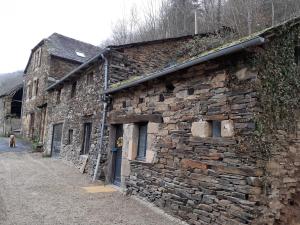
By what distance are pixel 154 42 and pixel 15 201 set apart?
6.75m

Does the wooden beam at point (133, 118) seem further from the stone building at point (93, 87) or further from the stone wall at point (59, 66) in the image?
the stone wall at point (59, 66)

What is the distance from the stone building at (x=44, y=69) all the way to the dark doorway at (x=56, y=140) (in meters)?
2.75

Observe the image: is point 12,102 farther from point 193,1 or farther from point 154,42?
point 154,42

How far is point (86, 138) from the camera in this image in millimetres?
11055

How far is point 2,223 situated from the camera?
5.06 m

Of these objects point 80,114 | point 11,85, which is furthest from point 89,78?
point 11,85

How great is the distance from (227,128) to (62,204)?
391cm

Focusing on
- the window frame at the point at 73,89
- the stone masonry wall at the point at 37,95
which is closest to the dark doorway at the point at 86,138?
the window frame at the point at 73,89

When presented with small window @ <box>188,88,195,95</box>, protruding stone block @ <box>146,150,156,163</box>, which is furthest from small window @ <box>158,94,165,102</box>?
protruding stone block @ <box>146,150,156,163</box>

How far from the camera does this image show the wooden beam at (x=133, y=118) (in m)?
6.75

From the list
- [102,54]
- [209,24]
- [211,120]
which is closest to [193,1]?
[209,24]

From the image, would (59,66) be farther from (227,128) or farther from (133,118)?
(227,128)

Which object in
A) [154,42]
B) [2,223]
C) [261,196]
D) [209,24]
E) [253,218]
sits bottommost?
[2,223]

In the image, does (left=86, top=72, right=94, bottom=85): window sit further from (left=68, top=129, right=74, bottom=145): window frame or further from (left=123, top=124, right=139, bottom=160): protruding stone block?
(left=123, top=124, right=139, bottom=160): protruding stone block
